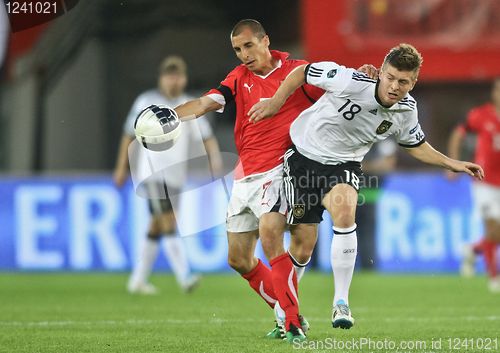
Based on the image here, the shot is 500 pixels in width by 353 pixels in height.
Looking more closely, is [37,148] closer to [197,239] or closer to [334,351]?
[197,239]

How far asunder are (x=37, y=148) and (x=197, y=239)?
5.78 meters

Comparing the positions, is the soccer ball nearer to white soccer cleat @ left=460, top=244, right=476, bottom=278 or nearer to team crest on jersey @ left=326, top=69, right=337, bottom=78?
team crest on jersey @ left=326, top=69, right=337, bottom=78

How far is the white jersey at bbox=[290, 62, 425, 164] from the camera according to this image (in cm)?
700

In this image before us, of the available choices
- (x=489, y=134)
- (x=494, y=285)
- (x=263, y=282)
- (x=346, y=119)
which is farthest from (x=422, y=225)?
(x=346, y=119)

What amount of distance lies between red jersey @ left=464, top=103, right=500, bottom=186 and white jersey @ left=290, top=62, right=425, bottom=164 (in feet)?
19.8

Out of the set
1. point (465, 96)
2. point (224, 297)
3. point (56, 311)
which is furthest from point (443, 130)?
point (56, 311)

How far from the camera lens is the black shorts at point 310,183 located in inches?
278

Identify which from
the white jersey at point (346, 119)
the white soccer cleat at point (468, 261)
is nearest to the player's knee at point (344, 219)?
the white jersey at point (346, 119)

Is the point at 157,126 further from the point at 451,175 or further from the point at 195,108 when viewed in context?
the point at 451,175

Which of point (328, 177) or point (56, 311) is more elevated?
point (328, 177)

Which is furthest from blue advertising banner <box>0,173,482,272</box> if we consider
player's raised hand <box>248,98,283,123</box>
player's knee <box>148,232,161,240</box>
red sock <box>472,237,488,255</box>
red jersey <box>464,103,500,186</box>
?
player's raised hand <box>248,98,283,123</box>

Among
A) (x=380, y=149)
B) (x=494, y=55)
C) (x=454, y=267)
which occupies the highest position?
(x=494, y=55)

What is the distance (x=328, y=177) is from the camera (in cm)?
707

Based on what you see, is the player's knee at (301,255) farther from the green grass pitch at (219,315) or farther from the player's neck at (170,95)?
the player's neck at (170,95)
